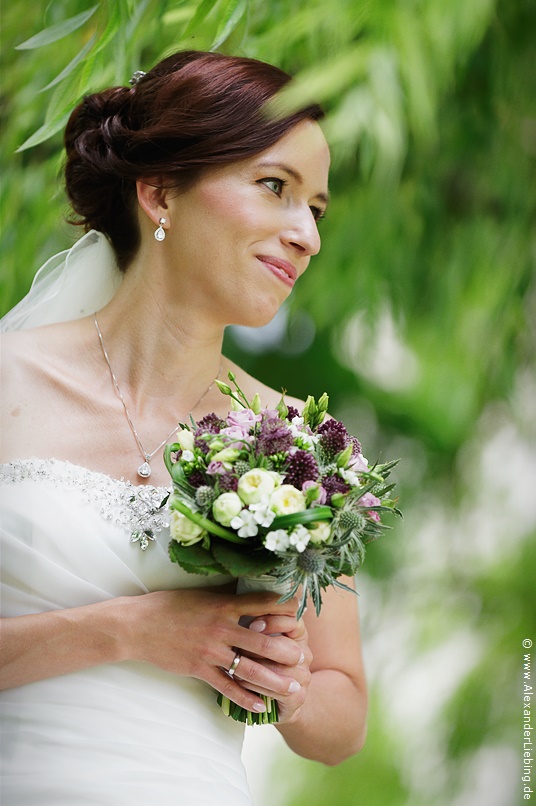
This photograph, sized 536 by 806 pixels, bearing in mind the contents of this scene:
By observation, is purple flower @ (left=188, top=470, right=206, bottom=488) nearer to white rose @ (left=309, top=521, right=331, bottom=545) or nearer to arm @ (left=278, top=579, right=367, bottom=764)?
white rose @ (left=309, top=521, right=331, bottom=545)

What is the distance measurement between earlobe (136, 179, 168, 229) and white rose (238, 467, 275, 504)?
453mm

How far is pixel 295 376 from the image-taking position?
1909mm

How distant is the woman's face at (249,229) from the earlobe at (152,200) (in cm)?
1

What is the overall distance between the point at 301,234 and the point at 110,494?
41 cm

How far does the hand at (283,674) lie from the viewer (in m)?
1.08

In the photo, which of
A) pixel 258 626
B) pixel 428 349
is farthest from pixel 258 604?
pixel 428 349

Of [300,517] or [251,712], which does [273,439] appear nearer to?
[300,517]

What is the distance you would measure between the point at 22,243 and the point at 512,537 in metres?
1.10

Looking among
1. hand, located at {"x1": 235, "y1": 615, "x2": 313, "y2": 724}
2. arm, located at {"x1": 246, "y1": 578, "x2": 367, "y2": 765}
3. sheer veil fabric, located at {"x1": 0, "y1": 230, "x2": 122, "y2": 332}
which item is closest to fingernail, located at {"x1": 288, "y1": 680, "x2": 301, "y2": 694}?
hand, located at {"x1": 235, "y1": 615, "x2": 313, "y2": 724}

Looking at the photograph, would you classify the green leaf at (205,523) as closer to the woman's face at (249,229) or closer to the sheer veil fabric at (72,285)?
the woman's face at (249,229)

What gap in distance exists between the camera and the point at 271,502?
954mm

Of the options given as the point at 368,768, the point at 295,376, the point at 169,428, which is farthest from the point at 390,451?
the point at 169,428

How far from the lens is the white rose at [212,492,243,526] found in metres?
0.95

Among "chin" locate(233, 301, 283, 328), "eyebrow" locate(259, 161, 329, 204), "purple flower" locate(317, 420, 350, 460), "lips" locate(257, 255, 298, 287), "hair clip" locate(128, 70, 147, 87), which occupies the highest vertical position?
"hair clip" locate(128, 70, 147, 87)
